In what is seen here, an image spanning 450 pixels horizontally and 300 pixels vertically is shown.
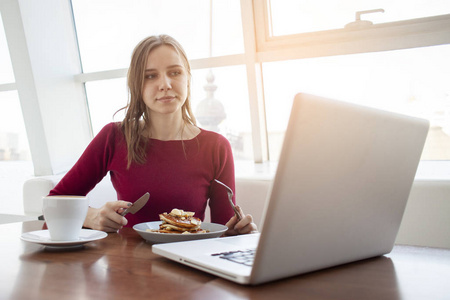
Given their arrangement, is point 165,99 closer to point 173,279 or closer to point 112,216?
point 112,216

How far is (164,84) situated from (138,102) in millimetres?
219

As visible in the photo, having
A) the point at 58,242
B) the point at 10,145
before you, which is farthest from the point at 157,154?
the point at 10,145

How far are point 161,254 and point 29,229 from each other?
0.65 metres

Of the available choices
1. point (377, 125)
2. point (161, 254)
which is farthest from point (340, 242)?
point (161, 254)

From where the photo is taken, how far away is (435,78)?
243 centimetres

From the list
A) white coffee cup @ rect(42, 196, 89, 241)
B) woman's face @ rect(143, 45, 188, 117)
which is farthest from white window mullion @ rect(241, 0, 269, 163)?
white coffee cup @ rect(42, 196, 89, 241)

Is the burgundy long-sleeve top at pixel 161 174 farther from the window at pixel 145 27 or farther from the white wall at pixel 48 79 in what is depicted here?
the white wall at pixel 48 79

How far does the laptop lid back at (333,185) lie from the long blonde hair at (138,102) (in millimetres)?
1085

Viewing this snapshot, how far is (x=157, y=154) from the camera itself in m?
1.77

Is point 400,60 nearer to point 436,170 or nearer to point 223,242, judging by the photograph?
point 436,170

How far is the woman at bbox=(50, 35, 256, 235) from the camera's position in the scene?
1712 millimetres

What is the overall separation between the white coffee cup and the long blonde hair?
0.72 metres

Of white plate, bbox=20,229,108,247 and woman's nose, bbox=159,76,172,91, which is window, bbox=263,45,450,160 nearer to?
woman's nose, bbox=159,76,172,91

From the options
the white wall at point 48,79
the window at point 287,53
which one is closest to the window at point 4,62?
the white wall at point 48,79
